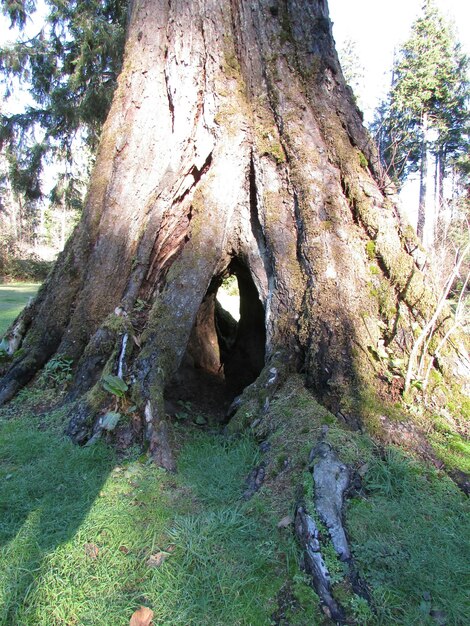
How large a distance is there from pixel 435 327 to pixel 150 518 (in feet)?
8.05

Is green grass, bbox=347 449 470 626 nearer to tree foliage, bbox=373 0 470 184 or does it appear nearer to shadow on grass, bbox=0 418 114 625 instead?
shadow on grass, bbox=0 418 114 625

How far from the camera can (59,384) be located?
147 inches

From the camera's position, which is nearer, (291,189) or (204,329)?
(291,189)

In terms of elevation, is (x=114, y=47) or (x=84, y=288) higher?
(x=114, y=47)

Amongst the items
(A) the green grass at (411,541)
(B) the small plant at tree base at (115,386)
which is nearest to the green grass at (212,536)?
(A) the green grass at (411,541)

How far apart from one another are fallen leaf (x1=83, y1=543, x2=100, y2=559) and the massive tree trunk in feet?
3.64

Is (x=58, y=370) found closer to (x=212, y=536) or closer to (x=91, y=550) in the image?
(x=91, y=550)

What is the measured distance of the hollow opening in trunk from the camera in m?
4.25

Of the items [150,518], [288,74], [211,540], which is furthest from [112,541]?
[288,74]

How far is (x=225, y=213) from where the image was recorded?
393 cm

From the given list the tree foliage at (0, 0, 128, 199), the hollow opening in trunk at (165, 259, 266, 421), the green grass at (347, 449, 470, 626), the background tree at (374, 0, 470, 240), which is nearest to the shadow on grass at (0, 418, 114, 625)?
the hollow opening in trunk at (165, 259, 266, 421)

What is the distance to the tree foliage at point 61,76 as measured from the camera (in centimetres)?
975

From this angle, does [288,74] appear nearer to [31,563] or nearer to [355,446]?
[355,446]

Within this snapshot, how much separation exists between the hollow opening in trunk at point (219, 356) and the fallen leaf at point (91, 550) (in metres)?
1.74
